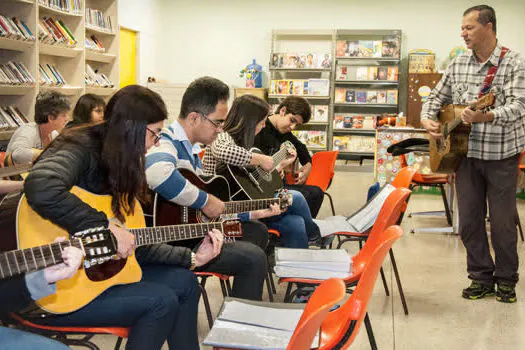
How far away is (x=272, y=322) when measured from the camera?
1935 millimetres

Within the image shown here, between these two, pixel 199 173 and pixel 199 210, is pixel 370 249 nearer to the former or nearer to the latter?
pixel 199 210

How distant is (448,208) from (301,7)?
692cm

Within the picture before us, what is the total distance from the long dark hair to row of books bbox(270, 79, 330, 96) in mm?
7796

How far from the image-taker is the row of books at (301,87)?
11.6 metres

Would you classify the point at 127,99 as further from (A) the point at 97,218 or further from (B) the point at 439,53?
(B) the point at 439,53

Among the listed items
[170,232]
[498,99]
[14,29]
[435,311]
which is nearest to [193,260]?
[170,232]

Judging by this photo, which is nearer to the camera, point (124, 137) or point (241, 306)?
point (241, 306)

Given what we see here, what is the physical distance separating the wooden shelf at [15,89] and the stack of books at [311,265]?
14.4ft

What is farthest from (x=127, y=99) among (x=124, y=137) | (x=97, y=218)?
(x=97, y=218)

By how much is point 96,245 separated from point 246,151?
178 cm

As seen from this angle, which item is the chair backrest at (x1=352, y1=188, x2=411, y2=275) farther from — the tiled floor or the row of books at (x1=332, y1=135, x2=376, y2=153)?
the row of books at (x1=332, y1=135, x2=376, y2=153)

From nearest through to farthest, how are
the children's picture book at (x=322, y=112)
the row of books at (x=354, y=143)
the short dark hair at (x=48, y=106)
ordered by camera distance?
the short dark hair at (x=48, y=106)
the row of books at (x=354, y=143)
the children's picture book at (x=322, y=112)

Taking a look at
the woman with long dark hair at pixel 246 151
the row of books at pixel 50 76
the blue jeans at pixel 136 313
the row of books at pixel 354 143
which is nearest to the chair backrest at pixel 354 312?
the blue jeans at pixel 136 313

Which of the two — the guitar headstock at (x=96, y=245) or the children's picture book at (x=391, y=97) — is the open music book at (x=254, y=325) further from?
the children's picture book at (x=391, y=97)
